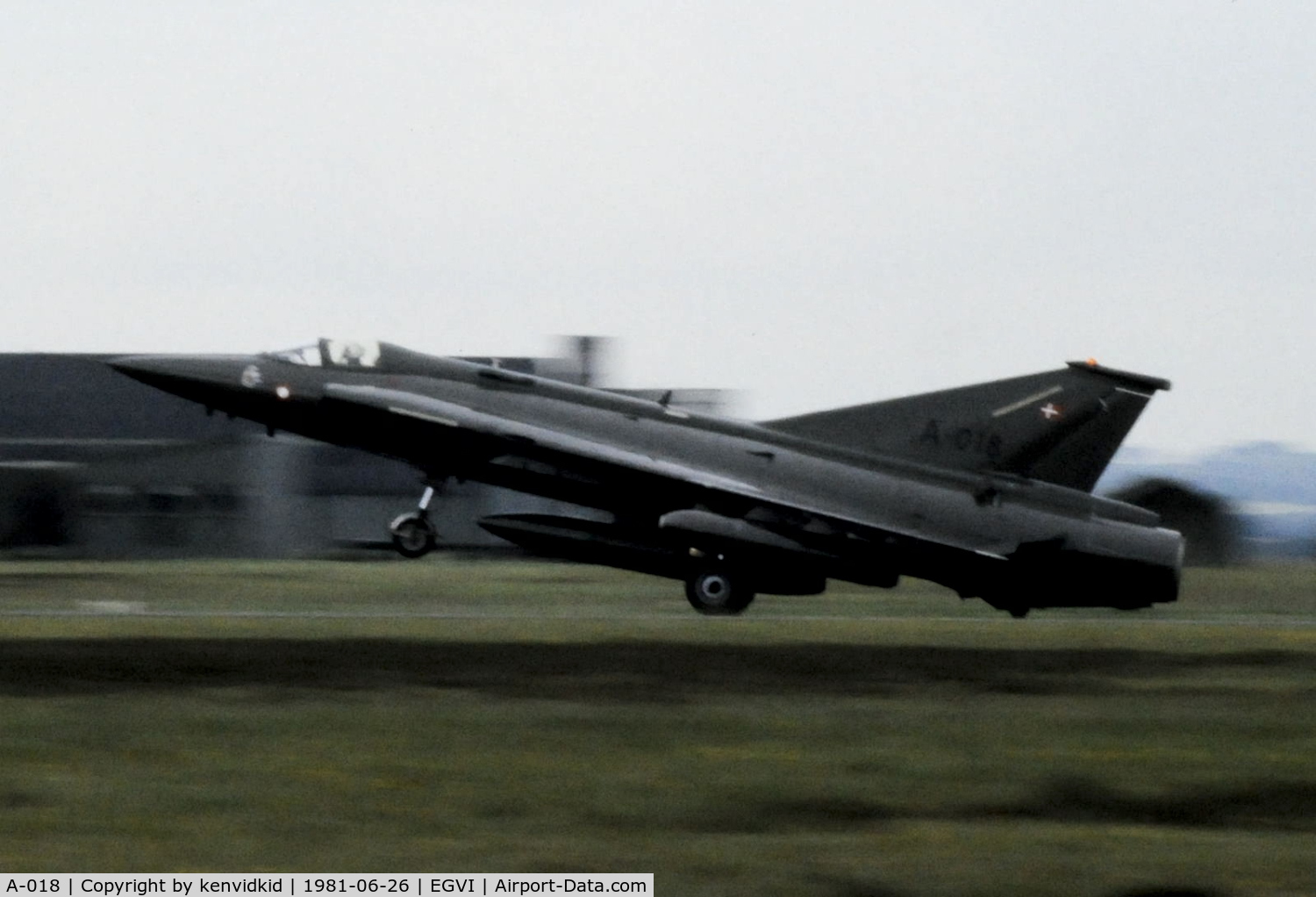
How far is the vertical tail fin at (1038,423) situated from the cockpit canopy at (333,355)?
646 cm

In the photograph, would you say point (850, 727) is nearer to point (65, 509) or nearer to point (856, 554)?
point (856, 554)

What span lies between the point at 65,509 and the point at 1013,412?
25720 millimetres

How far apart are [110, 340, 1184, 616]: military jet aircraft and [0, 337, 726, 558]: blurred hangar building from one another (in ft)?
55.9

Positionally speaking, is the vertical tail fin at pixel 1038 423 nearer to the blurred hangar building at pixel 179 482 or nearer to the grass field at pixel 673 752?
the grass field at pixel 673 752

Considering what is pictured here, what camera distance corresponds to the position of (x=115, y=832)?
9.10m

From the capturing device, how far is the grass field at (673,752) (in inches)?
343

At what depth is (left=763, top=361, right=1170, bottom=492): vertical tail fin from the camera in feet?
69.5
